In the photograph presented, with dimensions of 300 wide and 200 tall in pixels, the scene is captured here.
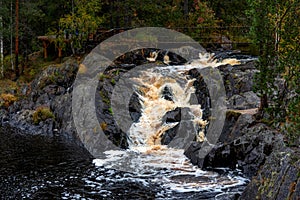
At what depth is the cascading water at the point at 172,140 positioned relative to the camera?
13.4m

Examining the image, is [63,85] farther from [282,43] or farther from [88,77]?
[282,43]

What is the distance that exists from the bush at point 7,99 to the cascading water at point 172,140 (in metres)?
8.36

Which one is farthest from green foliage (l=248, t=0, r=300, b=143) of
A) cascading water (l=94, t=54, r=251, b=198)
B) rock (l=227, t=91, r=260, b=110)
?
cascading water (l=94, t=54, r=251, b=198)

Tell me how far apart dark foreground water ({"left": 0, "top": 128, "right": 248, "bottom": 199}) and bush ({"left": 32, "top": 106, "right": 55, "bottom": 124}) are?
4430 millimetres

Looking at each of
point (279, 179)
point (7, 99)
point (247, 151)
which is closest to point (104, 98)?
point (7, 99)

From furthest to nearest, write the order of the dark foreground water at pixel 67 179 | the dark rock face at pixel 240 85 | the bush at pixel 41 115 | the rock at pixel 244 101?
the bush at pixel 41 115 → the dark rock face at pixel 240 85 → the rock at pixel 244 101 → the dark foreground water at pixel 67 179

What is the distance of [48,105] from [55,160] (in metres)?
8.42

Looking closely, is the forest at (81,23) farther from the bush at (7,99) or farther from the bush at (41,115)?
the bush at (41,115)

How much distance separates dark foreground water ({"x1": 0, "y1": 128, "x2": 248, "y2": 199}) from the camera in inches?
474

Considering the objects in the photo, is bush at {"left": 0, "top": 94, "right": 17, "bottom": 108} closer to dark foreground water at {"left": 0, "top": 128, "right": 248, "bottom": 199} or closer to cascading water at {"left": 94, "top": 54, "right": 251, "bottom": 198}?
dark foreground water at {"left": 0, "top": 128, "right": 248, "bottom": 199}

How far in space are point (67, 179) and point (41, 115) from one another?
31.9ft

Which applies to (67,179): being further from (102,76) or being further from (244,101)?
(102,76)

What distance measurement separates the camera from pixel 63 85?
2448 cm

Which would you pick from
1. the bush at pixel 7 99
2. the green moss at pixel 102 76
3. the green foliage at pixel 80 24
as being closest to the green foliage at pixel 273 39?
the green moss at pixel 102 76
